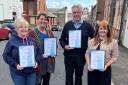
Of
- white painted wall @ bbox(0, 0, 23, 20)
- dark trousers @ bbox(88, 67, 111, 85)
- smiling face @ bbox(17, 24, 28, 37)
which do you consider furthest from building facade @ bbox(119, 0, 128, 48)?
white painted wall @ bbox(0, 0, 23, 20)

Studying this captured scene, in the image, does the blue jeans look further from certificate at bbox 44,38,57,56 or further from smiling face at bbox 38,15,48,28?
smiling face at bbox 38,15,48,28

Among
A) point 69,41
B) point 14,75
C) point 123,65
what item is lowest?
point 123,65

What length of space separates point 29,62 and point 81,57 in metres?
1.66

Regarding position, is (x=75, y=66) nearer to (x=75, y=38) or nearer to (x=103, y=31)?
(x=75, y=38)

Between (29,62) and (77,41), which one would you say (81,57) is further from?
(29,62)

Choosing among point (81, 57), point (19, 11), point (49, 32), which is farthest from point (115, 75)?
point (19, 11)

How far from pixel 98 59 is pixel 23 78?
4.43 feet

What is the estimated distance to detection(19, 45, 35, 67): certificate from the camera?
18.1 ft

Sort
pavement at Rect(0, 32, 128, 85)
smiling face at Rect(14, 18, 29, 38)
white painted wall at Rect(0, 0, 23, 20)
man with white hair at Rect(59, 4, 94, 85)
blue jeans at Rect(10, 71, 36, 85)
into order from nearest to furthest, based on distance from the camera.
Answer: smiling face at Rect(14, 18, 29, 38)
blue jeans at Rect(10, 71, 36, 85)
man with white hair at Rect(59, 4, 94, 85)
pavement at Rect(0, 32, 128, 85)
white painted wall at Rect(0, 0, 23, 20)

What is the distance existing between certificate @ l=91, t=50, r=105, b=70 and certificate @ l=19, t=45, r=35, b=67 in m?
1.05

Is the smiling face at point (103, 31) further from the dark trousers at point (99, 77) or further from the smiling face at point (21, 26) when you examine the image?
the smiling face at point (21, 26)

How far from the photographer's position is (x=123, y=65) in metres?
13.4

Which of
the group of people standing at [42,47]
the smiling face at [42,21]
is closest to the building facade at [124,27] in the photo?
the group of people standing at [42,47]

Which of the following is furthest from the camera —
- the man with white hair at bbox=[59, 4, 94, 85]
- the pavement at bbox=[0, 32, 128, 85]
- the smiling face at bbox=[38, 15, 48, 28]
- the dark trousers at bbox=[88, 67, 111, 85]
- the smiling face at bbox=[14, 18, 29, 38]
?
the pavement at bbox=[0, 32, 128, 85]
